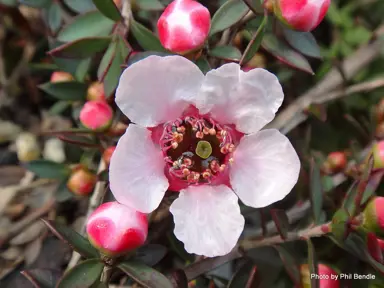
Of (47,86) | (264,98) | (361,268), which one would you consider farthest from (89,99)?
(361,268)

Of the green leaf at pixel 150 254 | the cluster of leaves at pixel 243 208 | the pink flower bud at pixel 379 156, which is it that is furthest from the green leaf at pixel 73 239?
the pink flower bud at pixel 379 156

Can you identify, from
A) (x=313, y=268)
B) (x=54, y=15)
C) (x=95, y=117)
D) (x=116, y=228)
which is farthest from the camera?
(x=54, y=15)

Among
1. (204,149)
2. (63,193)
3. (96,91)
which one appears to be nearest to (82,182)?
(63,193)

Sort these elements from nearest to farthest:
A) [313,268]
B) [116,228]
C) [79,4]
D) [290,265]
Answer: [116,228], [313,268], [290,265], [79,4]

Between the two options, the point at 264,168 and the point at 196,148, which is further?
the point at 196,148

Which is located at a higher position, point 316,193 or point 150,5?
point 150,5

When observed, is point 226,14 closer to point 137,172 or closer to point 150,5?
point 150,5

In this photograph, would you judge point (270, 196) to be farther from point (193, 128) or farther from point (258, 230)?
point (258, 230)

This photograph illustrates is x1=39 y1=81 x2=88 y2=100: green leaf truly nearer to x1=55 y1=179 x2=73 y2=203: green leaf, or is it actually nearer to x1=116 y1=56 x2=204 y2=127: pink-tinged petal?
x1=55 y1=179 x2=73 y2=203: green leaf
